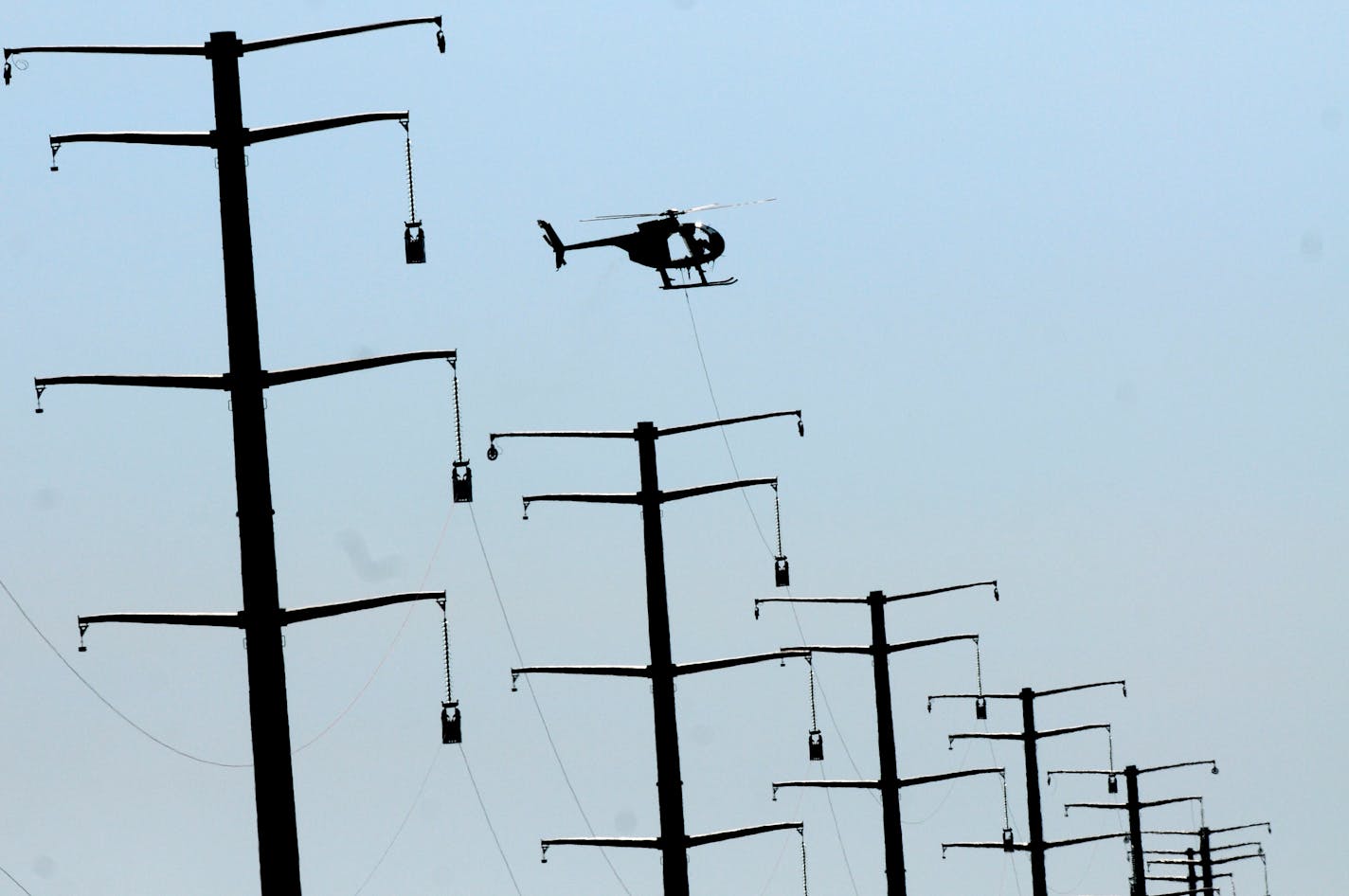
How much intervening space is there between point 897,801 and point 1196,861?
145ft

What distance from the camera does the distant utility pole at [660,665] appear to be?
150ft

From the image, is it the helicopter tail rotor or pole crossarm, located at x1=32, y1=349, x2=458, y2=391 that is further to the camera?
the helicopter tail rotor

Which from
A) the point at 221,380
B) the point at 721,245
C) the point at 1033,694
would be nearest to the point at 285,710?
the point at 221,380

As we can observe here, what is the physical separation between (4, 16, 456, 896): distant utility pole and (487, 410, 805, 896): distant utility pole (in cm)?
1452

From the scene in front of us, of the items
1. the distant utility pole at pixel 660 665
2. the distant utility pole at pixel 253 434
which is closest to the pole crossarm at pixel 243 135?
the distant utility pole at pixel 253 434

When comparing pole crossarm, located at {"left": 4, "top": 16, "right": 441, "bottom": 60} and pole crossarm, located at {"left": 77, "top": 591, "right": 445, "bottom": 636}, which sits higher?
pole crossarm, located at {"left": 4, "top": 16, "right": 441, "bottom": 60}

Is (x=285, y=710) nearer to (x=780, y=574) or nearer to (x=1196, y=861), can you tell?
(x=780, y=574)

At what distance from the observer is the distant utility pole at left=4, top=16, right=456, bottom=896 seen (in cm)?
2956

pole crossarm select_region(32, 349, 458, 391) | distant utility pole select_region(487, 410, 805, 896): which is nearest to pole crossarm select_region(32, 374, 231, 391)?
pole crossarm select_region(32, 349, 458, 391)

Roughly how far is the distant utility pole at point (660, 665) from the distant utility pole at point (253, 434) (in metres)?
14.5

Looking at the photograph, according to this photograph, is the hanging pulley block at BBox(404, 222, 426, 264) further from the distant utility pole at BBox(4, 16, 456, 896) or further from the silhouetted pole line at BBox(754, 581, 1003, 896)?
the silhouetted pole line at BBox(754, 581, 1003, 896)

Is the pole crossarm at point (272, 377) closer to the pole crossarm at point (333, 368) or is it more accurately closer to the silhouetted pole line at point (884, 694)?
the pole crossarm at point (333, 368)

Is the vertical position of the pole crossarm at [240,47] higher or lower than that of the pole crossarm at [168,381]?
higher

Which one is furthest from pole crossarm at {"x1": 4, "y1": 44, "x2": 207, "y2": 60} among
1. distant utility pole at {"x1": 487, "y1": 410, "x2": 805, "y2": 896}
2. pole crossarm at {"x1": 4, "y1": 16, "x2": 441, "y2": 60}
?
distant utility pole at {"x1": 487, "y1": 410, "x2": 805, "y2": 896}
